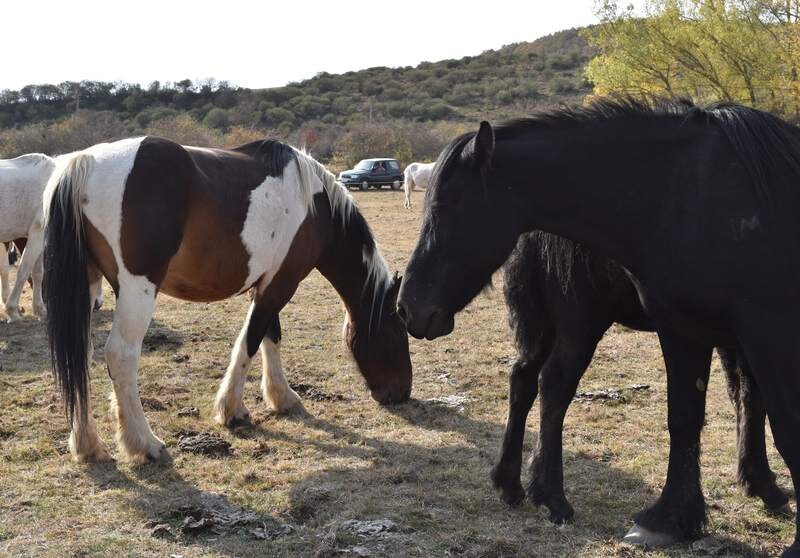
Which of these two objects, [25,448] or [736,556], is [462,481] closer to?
[736,556]

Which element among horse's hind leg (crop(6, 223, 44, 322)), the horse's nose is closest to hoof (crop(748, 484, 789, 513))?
the horse's nose

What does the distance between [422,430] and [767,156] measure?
3.17m

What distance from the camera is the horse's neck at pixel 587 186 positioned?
3.14 metres

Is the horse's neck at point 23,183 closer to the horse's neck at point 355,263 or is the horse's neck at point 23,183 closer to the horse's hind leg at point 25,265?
the horse's hind leg at point 25,265

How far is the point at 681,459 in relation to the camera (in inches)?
142

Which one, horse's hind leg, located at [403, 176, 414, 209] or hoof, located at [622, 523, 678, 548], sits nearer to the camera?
hoof, located at [622, 523, 678, 548]

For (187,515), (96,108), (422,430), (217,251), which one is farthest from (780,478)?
(96,108)

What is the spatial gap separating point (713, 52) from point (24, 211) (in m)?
19.5

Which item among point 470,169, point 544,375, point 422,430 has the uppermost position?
point 470,169

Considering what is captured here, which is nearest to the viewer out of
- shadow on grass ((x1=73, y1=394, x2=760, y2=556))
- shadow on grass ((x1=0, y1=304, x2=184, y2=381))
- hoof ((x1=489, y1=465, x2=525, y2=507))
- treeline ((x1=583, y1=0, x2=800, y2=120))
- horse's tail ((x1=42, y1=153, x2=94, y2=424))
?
shadow on grass ((x1=73, y1=394, x2=760, y2=556))

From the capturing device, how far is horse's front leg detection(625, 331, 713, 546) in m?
3.44

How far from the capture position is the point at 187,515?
391cm

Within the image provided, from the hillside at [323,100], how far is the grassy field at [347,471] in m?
35.4

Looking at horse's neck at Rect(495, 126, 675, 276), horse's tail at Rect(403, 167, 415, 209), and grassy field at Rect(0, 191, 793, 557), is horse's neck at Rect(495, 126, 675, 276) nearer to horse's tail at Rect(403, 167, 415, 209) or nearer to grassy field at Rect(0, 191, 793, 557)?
grassy field at Rect(0, 191, 793, 557)
